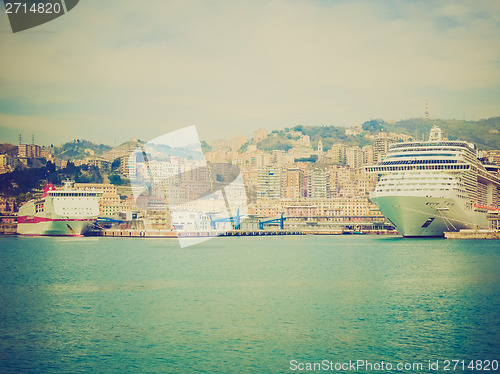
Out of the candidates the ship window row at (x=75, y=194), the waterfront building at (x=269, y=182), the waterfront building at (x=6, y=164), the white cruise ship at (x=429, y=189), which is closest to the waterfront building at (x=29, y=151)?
the waterfront building at (x=6, y=164)

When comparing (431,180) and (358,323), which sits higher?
(431,180)

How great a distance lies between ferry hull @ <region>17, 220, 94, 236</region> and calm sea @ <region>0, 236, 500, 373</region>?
29.7 m

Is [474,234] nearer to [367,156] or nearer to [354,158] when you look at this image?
[354,158]

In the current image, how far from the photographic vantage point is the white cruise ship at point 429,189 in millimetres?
36000

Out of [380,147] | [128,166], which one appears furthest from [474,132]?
[128,166]

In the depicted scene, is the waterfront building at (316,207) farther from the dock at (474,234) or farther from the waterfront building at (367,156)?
the dock at (474,234)

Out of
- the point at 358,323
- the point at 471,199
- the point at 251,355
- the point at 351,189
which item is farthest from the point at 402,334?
the point at 351,189

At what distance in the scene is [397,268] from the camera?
925 inches

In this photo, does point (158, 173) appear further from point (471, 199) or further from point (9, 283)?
point (9, 283)

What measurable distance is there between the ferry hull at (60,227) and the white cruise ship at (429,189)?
94.9 ft

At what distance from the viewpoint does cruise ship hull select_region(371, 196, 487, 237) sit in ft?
117

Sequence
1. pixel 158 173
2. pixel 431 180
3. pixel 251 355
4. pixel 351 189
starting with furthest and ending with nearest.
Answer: pixel 351 189
pixel 158 173
pixel 431 180
pixel 251 355

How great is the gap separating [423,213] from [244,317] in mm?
25147

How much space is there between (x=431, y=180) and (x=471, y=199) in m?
5.79
